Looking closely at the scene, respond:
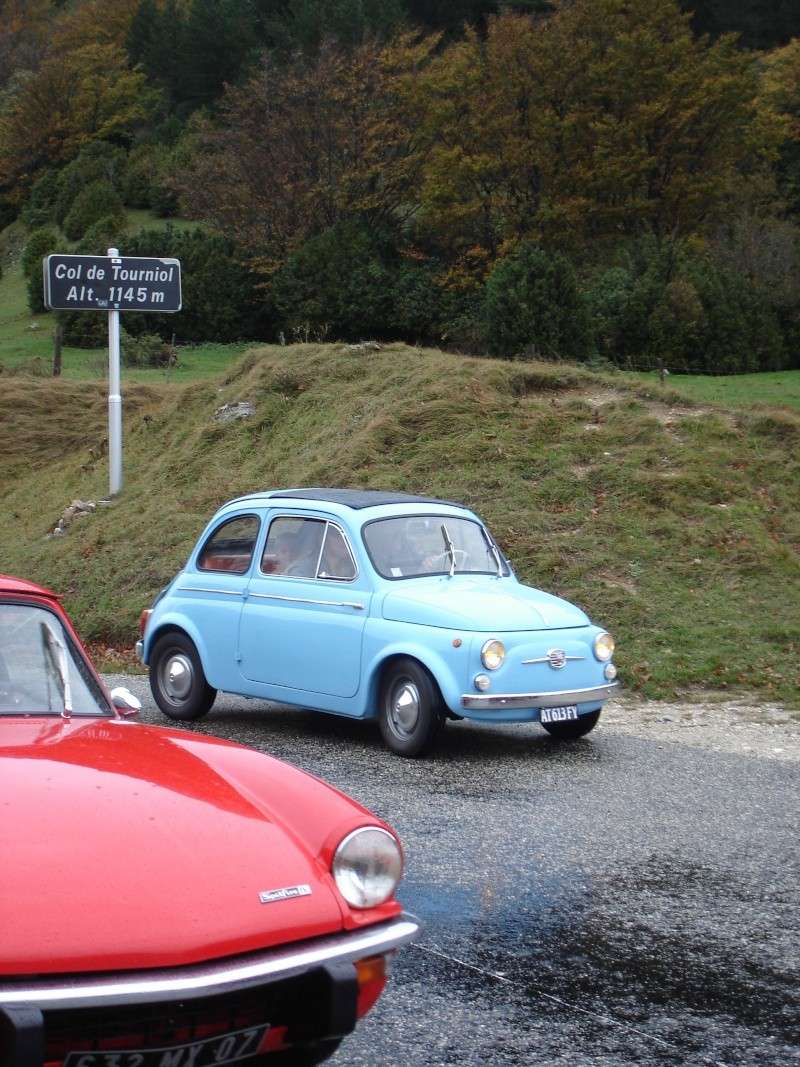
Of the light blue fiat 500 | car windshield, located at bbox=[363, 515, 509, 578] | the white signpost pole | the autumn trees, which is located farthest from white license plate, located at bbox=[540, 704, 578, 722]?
the autumn trees

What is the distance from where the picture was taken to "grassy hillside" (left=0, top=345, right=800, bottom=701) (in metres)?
12.9

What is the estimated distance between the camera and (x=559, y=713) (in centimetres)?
866

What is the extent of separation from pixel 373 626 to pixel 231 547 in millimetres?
1809

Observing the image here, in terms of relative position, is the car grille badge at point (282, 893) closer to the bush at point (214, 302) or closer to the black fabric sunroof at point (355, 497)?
the black fabric sunroof at point (355, 497)

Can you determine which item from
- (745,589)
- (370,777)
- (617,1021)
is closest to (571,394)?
(745,589)

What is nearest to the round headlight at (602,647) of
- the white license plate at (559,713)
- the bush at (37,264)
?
the white license plate at (559,713)

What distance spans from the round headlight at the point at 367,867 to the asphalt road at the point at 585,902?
68 centimetres

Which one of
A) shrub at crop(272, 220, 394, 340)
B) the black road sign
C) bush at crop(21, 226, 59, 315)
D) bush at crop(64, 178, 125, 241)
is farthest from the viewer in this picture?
bush at crop(64, 178, 125, 241)

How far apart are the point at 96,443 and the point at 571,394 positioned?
10.9 meters

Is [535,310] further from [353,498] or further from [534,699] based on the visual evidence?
[534,699]

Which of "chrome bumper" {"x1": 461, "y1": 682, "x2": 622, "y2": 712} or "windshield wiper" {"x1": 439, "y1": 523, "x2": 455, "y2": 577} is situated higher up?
"windshield wiper" {"x1": 439, "y1": 523, "x2": 455, "y2": 577}

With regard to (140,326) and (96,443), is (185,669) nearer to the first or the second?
(96,443)

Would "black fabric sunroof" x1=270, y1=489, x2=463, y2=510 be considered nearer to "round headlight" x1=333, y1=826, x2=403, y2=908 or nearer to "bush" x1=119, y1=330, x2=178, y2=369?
"round headlight" x1=333, y1=826, x2=403, y2=908

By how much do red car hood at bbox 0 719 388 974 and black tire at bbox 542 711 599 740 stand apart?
17.3 feet
